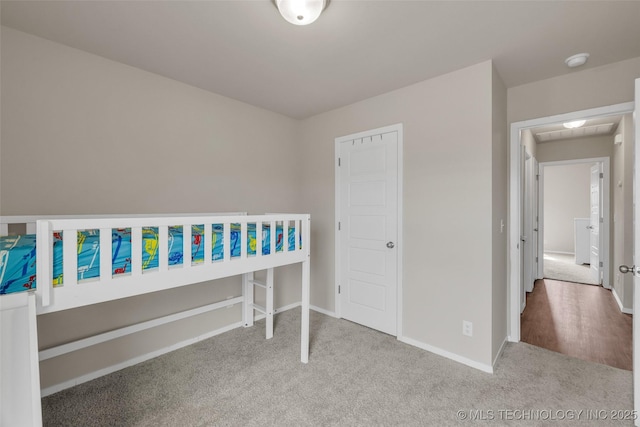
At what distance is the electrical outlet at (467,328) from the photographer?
2234 mm

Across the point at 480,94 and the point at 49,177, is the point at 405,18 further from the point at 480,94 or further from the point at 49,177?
the point at 49,177

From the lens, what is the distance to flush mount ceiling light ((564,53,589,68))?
2014mm

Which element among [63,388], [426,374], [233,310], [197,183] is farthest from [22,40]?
[426,374]

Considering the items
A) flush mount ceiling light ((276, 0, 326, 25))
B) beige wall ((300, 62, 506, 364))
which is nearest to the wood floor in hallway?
beige wall ((300, 62, 506, 364))

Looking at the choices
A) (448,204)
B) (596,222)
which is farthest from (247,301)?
(596,222)

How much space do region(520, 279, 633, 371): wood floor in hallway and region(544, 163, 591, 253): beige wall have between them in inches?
133

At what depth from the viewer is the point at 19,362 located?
1109 millimetres

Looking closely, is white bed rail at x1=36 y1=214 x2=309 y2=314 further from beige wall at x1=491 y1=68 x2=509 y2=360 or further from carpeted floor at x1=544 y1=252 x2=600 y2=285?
carpeted floor at x1=544 y1=252 x2=600 y2=285

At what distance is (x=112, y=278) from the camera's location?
135 centimetres

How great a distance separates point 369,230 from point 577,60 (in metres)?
2.05

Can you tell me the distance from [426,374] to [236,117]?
2.86m

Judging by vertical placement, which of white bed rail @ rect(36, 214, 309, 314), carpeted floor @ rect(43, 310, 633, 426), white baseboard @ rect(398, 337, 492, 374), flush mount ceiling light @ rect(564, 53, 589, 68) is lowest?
carpeted floor @ rect(43, 310, 633, 426)

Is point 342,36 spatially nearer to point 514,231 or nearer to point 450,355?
point 514,231

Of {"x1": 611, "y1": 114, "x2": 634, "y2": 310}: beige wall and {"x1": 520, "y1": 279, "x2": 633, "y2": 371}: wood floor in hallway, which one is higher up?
{"x1": 611, "y1": 114, "x2": 634, "y2": 310}: beige wall
